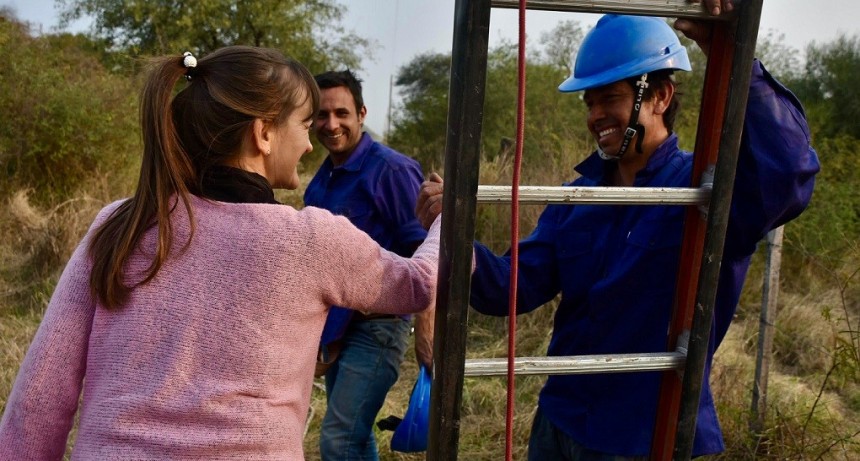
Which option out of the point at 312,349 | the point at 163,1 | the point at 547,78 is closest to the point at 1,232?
the point at 547,78

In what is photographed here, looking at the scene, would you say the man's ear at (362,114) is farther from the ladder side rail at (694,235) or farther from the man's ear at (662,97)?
the ladder side rail at (694,235)

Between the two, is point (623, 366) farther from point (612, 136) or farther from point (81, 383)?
point (81, 383)

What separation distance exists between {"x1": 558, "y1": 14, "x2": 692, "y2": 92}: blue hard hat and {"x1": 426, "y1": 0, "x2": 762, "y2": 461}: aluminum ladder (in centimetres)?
40

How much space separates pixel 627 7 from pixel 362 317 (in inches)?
74.2

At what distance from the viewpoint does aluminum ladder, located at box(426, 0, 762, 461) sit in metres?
1.40

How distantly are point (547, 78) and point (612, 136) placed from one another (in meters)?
9.75

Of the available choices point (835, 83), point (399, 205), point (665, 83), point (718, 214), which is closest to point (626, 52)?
point (665, 83)

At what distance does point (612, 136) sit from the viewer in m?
1.98

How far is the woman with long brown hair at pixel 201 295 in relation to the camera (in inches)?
55.4

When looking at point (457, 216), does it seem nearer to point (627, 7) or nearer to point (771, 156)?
point (627, 7)

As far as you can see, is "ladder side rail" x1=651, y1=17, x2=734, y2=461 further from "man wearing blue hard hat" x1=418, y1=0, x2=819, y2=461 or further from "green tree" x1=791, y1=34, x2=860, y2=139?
"green tree" x1=791, y1=34, x2=860, y2=139

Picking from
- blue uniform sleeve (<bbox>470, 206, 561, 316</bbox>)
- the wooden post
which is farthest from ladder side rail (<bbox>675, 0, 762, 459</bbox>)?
the wooden post

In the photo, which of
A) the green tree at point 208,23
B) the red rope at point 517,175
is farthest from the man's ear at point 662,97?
the green tree at point 208,23

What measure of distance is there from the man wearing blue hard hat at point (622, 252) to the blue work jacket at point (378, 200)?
3.28ft
